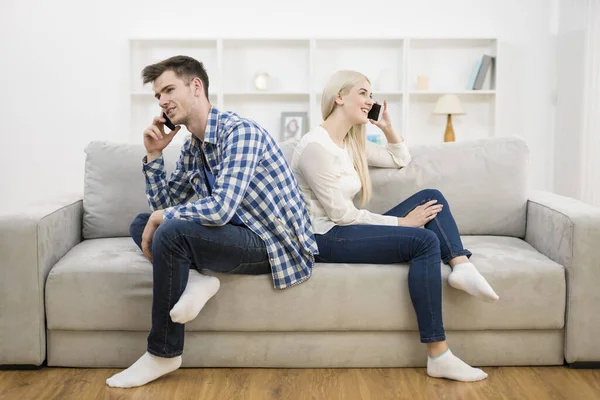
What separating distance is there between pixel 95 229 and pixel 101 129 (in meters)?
2.98

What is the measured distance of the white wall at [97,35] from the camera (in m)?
5.60

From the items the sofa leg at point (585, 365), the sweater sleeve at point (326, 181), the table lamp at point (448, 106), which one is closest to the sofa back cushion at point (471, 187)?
the sweater sleeve at point (326, 181)

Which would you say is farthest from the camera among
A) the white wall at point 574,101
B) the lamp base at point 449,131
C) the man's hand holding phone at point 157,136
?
the lamp base at point 449,131

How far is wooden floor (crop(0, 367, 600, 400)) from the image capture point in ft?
7.11

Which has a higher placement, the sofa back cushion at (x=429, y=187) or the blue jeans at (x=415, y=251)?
the sofa back cushion at (x=429, y=187)

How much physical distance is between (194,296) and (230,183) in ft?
1.18

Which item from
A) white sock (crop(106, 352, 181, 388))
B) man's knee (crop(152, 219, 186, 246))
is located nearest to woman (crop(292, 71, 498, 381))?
man's knee (crop(152, 219, 186, 246))

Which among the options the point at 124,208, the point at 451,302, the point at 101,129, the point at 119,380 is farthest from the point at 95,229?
the point at 101,129

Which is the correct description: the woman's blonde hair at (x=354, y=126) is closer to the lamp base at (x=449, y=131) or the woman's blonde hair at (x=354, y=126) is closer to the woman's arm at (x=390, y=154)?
the woman's arm at (x=390, y=154)

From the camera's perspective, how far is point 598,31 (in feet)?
16.0

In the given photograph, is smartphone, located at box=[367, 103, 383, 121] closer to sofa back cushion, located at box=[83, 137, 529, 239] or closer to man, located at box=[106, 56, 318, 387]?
sofa back cushion, located at box=[83, 137, 529, 239]

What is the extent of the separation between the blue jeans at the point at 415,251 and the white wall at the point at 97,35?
138 inches

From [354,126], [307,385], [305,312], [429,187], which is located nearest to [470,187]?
[429,187]

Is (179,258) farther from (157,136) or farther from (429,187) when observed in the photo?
(429,187)
